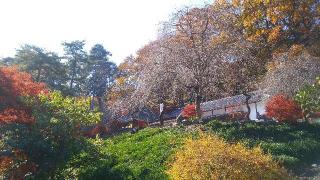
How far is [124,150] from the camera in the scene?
18.8m

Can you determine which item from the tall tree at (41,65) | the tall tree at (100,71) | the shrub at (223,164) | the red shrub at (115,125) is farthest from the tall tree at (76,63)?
the shrub at (223,164)

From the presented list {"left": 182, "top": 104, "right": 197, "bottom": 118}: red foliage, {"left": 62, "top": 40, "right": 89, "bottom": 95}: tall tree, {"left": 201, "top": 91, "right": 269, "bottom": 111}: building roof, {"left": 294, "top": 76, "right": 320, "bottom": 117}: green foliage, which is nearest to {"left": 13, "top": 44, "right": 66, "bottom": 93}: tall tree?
{"left": 62, "top": 40, "right": 89, "bottom": 95}: tall tree

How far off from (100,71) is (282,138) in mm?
37767

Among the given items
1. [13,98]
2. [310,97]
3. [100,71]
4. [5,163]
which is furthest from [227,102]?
[100,71]

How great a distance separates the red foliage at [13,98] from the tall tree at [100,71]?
118 feet

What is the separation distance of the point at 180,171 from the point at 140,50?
32096 mm

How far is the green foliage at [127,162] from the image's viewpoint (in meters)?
15.6

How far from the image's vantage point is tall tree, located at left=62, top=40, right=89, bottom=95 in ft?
167

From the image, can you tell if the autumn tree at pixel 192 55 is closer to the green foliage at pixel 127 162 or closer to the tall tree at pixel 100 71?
the green foliage at pixel 127 162

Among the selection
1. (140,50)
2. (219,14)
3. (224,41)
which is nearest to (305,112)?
(224,41)

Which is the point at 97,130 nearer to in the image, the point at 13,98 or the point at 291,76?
the point at 291,76

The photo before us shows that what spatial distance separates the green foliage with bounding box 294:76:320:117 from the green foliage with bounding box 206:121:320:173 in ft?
3.33

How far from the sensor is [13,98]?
Answer: 14703 millimetres

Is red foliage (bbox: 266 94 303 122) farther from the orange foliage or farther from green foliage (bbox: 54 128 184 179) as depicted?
the orange foliage
